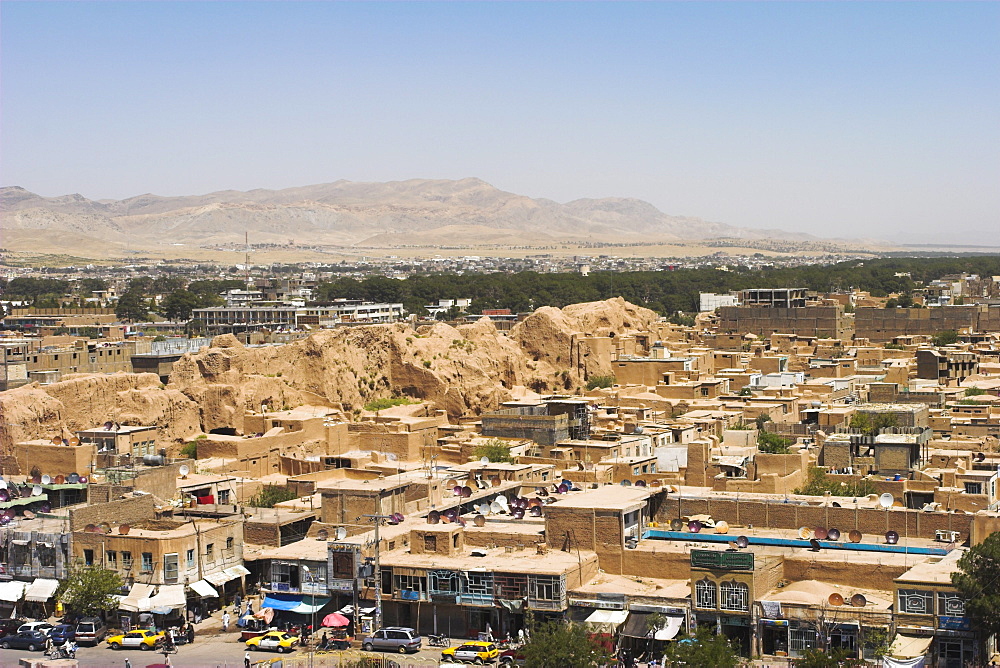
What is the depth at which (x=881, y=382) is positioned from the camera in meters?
66.1

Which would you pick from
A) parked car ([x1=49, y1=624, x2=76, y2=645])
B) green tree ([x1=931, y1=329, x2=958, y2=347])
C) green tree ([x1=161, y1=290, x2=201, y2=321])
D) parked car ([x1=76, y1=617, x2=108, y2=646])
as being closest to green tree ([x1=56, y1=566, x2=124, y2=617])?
parked car ([x1=76, y1=617, x2=108, y2=646])

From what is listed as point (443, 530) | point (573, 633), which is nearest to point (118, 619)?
point (443, 530)

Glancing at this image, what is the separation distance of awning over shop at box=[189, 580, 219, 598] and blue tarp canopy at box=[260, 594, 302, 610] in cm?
122

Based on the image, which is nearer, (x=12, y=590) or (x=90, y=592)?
(x=90, y=592)

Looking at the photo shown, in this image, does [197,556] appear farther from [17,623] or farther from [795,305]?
[795,305]

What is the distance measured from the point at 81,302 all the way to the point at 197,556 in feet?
353

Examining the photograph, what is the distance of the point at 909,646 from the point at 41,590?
18312 millimetres

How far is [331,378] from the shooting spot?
6328 centimetres

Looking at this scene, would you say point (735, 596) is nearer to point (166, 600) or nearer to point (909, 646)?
point (909, 646)

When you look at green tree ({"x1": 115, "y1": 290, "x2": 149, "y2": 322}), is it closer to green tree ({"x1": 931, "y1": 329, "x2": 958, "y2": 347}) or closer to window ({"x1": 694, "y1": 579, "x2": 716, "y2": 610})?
green tree ({"x1": 931, "y1": 329, "x2": 958, "y2": 347})

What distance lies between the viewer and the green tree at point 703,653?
86.8 feet

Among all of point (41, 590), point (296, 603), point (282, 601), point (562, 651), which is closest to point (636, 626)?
point (562, 651)

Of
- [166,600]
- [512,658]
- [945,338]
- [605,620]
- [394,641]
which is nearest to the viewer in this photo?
[512,658]

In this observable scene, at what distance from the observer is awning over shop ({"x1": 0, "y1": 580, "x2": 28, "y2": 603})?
1339 inches
